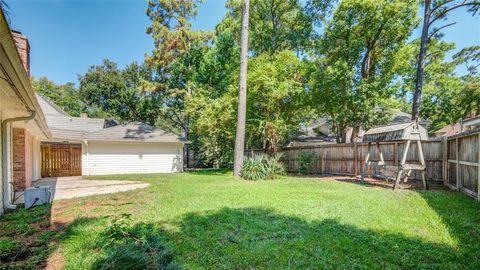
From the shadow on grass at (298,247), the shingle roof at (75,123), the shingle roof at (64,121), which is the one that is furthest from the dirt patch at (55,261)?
the shingle roof at (75,123)

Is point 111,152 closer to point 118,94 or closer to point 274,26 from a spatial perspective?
point 274,26

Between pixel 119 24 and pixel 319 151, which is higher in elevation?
pixel 119 24

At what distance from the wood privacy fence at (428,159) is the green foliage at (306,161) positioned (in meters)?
0.06

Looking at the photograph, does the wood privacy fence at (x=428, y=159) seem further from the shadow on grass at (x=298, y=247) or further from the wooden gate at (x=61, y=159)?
the wooden gate at (x=61, y=159)

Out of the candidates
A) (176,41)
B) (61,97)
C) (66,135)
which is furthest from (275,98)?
(61,97)

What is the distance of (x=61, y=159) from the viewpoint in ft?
47.0

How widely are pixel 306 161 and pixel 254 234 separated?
390 inches

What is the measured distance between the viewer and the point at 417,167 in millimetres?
6793

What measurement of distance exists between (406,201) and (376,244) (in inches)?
120

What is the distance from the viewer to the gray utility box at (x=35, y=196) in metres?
5.43

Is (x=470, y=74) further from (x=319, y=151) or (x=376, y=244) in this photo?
(x=376, y=244)

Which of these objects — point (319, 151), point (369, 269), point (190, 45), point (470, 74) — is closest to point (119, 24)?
point (190, 45)

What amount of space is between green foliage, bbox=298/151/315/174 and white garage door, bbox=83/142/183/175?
7695mm

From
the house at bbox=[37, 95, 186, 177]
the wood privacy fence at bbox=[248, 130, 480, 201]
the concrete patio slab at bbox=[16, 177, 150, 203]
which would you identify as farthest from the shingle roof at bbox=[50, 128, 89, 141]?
the wood privacy fence at bbox=[248, 130, 480, 201]
